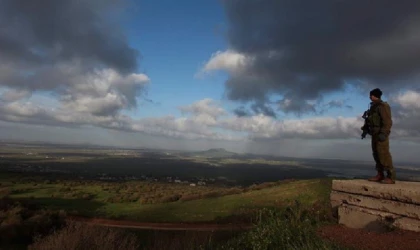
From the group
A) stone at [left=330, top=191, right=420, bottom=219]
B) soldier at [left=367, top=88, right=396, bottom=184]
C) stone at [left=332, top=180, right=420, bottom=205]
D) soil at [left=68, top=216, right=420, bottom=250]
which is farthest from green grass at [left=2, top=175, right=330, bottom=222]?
soil at [left=68, top=216, right=420, bottom=250]

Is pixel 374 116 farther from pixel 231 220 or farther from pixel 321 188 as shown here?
pixel 321 188

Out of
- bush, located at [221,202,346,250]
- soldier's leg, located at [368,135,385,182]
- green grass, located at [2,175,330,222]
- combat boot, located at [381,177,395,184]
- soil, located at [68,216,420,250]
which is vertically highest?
soldier's leg, located at [368,135,385,182]

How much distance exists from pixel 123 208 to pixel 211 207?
1020 cm

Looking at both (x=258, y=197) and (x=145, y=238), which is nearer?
(x=145, y=238)

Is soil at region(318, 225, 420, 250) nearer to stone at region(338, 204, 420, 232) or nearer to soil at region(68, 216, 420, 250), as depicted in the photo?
soil at region(68, 216, 420, 250)

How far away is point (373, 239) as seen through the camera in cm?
628

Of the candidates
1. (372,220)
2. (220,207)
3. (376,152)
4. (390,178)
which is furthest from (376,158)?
(220,207)

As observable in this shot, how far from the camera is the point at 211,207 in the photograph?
81.9ft

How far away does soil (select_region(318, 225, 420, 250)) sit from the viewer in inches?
229

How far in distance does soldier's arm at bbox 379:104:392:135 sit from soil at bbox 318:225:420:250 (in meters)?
2.67

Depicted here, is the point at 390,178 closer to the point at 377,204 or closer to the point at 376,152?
the point at 376,152

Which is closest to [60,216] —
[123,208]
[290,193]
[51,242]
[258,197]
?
[123,208]

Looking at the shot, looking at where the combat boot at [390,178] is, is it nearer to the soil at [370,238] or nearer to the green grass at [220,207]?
the soil at [370,238]

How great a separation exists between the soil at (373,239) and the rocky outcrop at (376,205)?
449 millimetres
